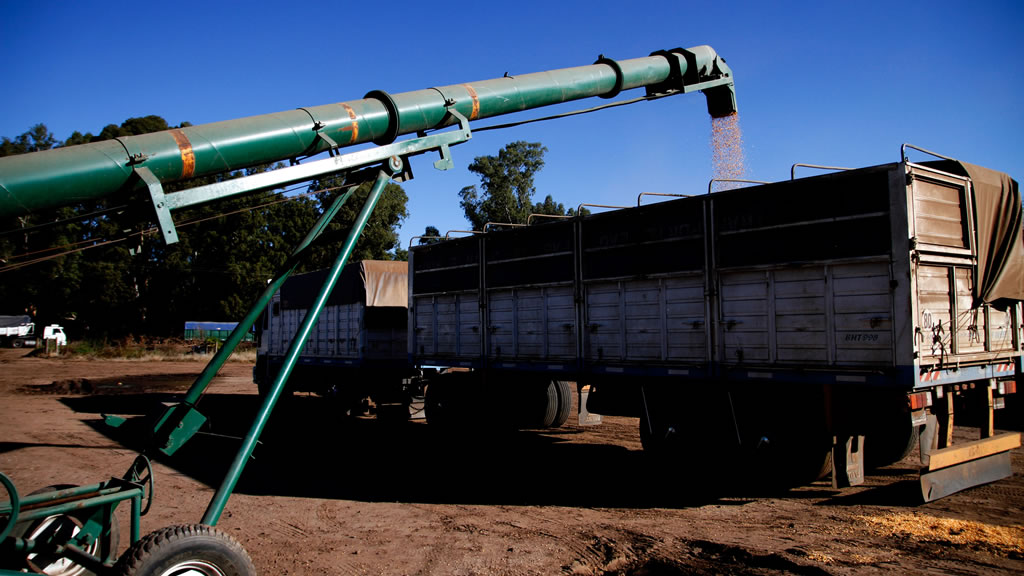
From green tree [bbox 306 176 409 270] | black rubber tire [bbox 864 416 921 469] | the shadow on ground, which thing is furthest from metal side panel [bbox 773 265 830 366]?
green tree [bbox 306 176 409 270]

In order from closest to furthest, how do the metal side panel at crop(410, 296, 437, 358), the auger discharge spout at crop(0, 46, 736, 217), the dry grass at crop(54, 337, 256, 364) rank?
the auger discharge spout at crop(0, 46, 736, 217) < the metal side panel at crop(410, 296, 437, 358) < the dry grass at crop(54, 337, 256, 364)

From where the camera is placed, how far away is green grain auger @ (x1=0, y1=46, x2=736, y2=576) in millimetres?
3504

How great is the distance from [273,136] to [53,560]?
3046mm

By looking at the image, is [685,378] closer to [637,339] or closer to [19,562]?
[637,339]

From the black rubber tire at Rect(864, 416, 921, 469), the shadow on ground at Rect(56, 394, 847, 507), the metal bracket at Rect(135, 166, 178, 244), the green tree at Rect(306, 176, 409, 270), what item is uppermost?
the green tree at Rect(306, 176, 409, 270)

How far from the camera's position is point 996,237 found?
7.28 metres

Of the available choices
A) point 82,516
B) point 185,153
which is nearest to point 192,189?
point 185,153

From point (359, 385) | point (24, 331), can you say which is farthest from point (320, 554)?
point (24, 331)

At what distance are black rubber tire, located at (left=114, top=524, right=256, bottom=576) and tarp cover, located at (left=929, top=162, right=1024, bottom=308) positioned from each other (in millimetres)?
7540

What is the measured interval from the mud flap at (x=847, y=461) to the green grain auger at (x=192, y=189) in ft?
16.4

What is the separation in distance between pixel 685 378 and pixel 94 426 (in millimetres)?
12621

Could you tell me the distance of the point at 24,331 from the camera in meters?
58.3

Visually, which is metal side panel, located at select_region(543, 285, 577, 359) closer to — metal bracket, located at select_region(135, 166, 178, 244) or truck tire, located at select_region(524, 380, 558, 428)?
truck tire, located at select_region(524, 380, 558, 428)

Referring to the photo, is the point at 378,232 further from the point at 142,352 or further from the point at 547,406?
the point at 547,406
